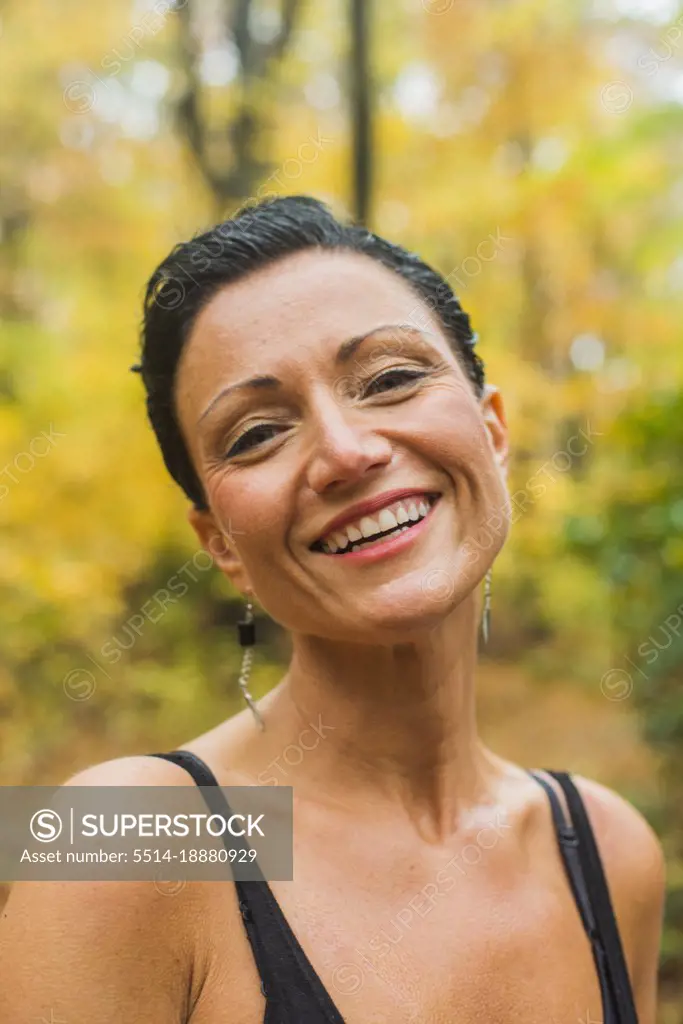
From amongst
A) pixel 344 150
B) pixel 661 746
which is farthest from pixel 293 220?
pixel 344 150

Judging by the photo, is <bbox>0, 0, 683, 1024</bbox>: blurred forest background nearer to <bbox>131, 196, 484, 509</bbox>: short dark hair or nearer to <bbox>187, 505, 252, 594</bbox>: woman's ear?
<bbox>131, 196, 484, 509</bbox>: short dark hair

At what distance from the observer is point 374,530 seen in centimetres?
136

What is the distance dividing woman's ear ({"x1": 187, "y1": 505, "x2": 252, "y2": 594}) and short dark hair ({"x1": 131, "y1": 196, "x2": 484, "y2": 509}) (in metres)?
0.02

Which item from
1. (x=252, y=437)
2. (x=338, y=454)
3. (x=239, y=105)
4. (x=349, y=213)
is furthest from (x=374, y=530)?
(x=239, y=105)

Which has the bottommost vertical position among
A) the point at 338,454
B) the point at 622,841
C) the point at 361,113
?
the point at 622,841

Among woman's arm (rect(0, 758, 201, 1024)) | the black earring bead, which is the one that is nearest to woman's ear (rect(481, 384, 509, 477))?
the black earring bead

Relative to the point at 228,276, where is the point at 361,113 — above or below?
above

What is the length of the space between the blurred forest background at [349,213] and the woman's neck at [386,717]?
7.17ft

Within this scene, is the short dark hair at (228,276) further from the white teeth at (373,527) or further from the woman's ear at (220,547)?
the white teeth at (373,527)

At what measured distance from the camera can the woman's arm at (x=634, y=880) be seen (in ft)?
5.60

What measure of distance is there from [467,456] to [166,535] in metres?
4.28

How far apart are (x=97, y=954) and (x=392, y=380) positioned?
101 centimetres

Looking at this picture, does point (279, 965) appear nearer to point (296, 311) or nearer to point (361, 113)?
point (296, 311)

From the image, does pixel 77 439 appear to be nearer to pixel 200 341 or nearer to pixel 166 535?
pixel 166 535
